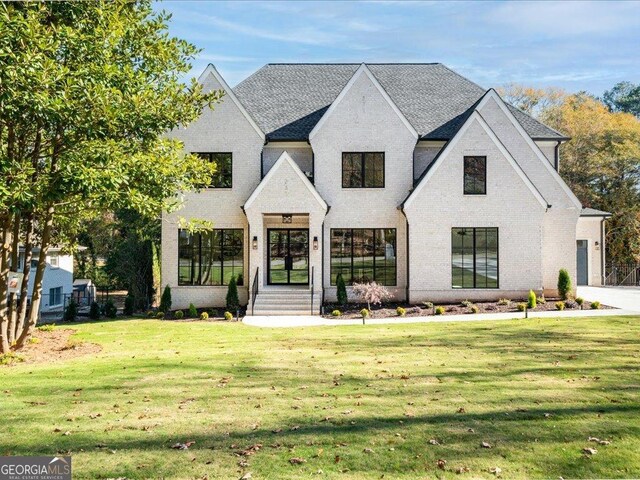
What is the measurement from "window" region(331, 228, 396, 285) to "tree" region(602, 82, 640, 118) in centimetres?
5710

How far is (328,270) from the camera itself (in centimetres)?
2273

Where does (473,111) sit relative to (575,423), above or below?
above

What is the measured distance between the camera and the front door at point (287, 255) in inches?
914

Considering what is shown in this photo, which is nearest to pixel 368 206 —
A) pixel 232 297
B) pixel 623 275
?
pixel 232 297

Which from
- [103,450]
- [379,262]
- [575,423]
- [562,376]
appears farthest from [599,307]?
[103,450]

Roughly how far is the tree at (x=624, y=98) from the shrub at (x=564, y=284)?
177 feet

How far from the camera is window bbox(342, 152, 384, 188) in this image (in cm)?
2288

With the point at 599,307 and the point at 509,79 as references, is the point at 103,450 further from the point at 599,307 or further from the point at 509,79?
the point at 509,79

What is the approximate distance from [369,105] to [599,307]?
12359 millimetres

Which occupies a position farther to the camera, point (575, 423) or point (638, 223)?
point (638, 223)

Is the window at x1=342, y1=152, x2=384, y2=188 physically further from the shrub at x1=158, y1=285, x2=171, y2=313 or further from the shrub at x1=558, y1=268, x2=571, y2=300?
the shrub at x1=158, y1=285, x2=171, y2=313

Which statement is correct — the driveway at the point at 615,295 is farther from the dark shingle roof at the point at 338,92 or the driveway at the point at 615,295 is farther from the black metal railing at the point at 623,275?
the dark shingle roof at the point at 338,92

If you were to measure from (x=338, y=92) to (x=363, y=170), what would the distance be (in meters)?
5.60

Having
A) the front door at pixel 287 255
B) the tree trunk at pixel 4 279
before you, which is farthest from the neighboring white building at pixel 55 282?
the tree trunk at pixel 4 279
